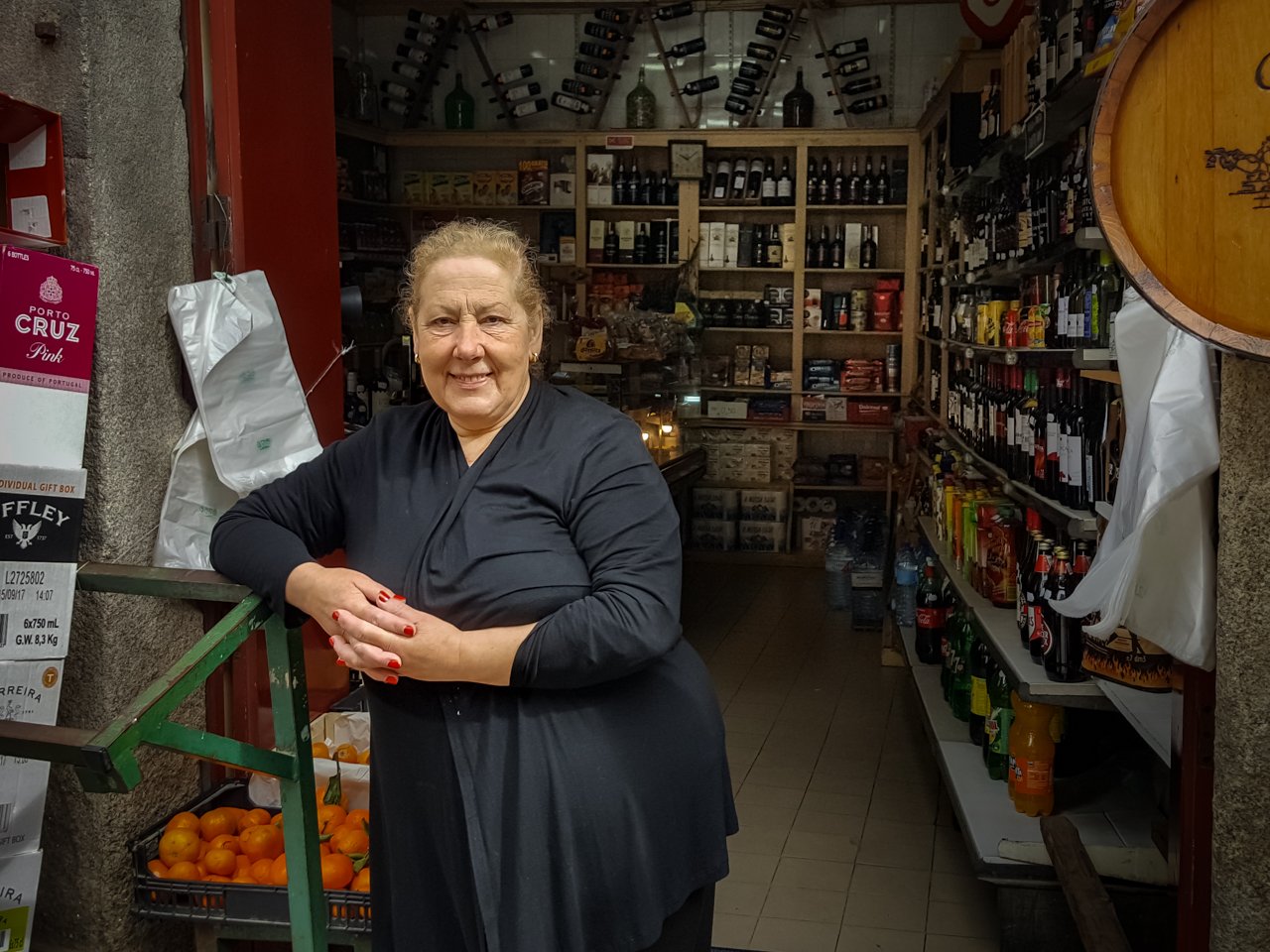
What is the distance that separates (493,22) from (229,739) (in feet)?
25.2

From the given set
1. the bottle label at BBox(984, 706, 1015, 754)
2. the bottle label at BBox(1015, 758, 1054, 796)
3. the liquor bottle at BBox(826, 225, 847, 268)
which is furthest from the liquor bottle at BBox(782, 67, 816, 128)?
the bottle label at BBox(1015, 758, 1054, 796)

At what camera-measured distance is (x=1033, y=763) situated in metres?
3.30

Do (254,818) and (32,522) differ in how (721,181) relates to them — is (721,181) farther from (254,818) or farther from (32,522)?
(32,522)

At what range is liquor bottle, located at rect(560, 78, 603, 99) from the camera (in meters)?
8.54

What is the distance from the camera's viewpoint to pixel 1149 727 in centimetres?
264

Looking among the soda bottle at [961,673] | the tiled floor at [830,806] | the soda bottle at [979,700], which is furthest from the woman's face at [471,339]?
the soda bottle at [961,673]

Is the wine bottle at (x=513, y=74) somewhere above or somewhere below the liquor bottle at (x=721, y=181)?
above

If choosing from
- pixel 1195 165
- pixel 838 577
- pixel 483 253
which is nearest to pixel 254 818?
pixel 483 253

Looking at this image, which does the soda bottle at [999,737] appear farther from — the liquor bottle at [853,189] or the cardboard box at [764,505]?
the liquor bottle at [853,189]

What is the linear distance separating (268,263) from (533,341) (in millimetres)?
1095

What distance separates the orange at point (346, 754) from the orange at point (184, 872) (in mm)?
464

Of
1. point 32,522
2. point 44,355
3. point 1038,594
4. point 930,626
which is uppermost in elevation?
point 44,355

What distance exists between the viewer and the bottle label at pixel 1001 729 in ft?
12.0

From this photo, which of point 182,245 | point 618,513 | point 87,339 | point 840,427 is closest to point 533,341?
point 618,513
